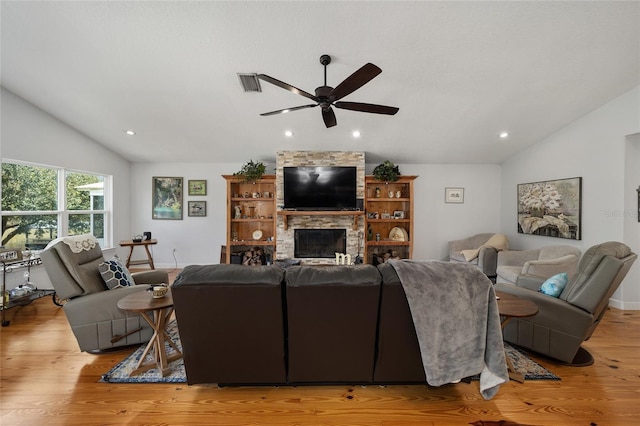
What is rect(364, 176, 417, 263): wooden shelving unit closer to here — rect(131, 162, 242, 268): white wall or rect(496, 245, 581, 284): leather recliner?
rect(496, 245, 581, 284): leather recliner

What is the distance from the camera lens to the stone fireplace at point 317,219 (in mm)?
5594

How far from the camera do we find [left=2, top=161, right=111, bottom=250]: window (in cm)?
392

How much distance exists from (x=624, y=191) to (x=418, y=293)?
13.1 ft

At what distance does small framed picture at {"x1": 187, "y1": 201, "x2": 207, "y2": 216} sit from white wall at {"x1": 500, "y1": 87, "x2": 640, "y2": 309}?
6.68m

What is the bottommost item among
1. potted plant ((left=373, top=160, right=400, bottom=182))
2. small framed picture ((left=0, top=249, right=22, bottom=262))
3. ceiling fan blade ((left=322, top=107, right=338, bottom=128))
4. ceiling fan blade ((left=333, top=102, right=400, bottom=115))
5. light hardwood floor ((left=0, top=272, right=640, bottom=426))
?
light hardwood floor ((left=0, top=272, right=640, bottom=426))

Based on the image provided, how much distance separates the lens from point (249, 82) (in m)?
3.44

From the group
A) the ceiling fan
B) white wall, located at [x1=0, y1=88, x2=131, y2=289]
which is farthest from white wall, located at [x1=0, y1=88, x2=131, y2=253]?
the ceiling fan

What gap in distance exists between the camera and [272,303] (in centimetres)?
177

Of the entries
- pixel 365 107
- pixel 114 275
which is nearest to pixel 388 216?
pixel 365 107

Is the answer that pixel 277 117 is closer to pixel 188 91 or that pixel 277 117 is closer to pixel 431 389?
pixel 188 91

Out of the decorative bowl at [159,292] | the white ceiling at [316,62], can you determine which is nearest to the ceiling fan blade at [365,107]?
the white ceiling at [316,62]

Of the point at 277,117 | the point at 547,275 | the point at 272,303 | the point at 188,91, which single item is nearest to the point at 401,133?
the point at 277,117

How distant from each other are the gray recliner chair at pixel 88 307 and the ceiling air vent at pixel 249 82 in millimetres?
2546

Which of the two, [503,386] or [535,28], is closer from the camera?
[503,386]
